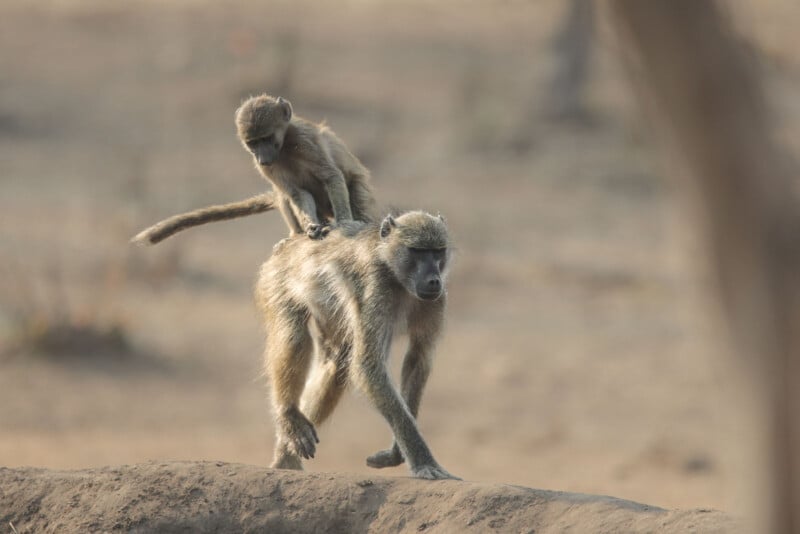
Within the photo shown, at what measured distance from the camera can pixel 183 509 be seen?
6.68 m

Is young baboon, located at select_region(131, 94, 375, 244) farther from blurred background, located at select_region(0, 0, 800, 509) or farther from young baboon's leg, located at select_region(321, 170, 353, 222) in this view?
blurred background, located at select_region(0, 0, 800, 509)

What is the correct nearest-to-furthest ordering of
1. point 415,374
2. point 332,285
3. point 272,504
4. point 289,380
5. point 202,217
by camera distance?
point 272,504 → point 415,374 → point 332,285 → point 289,380 → point 202,217

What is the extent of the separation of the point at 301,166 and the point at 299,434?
1567mm

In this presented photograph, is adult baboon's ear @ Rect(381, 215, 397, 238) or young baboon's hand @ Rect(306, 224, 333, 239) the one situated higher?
young baboon's hand @ Rect(306, 224, 333, 239)

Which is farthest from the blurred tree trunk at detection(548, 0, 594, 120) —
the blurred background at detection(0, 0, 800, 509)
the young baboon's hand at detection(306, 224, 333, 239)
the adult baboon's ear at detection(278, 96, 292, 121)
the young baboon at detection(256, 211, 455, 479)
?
the young baboon's hand at detection(306, 224, 333, 239)

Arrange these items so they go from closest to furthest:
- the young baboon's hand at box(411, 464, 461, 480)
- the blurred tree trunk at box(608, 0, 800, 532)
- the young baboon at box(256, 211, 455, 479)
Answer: the blurred tree trunk at box(608, 0, 800, 532)
the young baboon's hand at box(411, 464, 461, 480)
the young baboon at box(256, 211, 455, 479)

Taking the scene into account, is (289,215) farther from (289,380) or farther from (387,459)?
(387,459)

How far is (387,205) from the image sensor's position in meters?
8.55

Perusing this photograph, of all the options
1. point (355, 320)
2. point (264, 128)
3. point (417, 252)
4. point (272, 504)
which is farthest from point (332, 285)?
point (272, 504)

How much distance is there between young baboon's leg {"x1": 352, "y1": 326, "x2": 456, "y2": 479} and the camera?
22.2 ft

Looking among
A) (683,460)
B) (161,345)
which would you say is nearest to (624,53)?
(683,460)

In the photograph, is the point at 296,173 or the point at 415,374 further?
the point at 296,173

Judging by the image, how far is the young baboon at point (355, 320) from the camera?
694cm

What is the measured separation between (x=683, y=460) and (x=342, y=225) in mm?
8203
